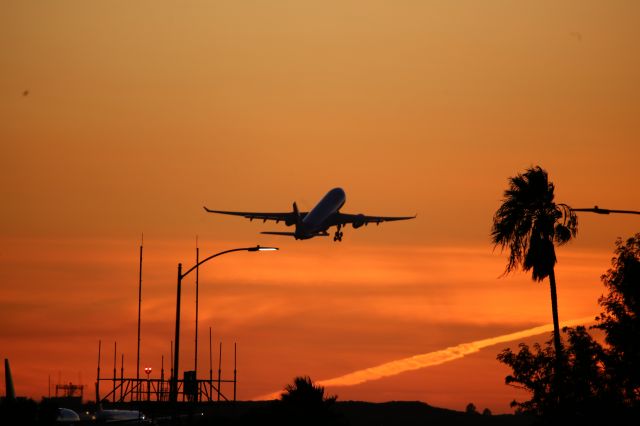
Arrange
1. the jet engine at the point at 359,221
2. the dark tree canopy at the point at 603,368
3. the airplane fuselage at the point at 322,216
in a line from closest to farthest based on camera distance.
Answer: the dark tree canopy at the point at 603,368
the airplane fuselage at the point at 322,216
the jet engine at the point at 359,221

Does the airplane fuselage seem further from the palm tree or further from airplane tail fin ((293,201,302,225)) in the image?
the palm tree

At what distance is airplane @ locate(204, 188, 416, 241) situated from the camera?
138000mm

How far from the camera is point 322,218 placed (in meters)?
142

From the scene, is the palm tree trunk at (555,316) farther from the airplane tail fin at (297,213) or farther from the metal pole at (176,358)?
the airplane tail fin at (297,213)

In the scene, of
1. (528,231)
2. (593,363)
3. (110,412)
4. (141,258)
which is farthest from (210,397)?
(593,363)

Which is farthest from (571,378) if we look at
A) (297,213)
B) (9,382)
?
(297,213)

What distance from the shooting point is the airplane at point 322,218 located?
138m

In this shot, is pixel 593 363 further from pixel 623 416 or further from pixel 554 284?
pixel 554 284

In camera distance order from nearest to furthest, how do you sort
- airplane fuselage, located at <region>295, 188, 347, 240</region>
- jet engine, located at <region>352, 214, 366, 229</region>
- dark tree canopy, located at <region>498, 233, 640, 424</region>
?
dark tree canopy, located at <region>498, 233, 640, 424</region>, airplane fuselage, located at <region>295, 188, 347, 240</region>, jet engine, located at <region>352, 214, 366, 229</region>

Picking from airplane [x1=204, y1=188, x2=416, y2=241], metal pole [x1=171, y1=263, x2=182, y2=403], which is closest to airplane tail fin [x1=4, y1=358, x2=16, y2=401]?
metal pole [x1=171, y1=263, x2=182, y2=403]

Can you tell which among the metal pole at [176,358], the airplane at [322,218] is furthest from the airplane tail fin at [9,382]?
the airplane at [322,218]

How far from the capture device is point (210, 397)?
143500 millimetres

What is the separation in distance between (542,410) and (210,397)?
7901 cm

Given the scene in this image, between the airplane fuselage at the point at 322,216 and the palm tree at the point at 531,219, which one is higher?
the airplane fuselage at the point at 322,216
